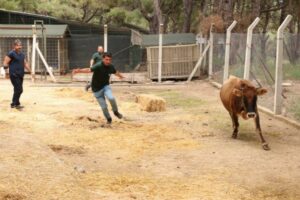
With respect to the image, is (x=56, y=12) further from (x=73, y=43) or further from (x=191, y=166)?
(x=191, y=166)

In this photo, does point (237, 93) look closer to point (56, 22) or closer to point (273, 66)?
point (273, 66)

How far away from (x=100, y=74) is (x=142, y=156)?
144 inches

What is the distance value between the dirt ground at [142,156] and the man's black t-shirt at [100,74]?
855 mm

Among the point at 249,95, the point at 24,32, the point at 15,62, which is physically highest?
the point at 24,32

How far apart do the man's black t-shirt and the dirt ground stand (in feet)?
2.81

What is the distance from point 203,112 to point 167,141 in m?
4.16

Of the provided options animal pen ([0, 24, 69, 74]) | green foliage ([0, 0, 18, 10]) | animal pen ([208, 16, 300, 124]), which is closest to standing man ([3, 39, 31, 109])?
animal pen ([208, 16, 300, 124])

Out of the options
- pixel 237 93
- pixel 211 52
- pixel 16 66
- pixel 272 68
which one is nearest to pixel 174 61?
pixel 211 52

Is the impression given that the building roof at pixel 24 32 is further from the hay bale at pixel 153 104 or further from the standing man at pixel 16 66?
the hay bale at pixel 153 104

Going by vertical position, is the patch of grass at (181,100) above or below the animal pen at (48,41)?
below

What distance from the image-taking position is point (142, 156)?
954 cm

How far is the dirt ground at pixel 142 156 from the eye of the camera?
24.0ft

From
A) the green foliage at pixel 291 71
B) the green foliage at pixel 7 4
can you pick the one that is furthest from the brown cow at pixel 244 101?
the green foliage at pixel 7 4

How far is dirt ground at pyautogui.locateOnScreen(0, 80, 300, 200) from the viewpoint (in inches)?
287
